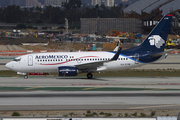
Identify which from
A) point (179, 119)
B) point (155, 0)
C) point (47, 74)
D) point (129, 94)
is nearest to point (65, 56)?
point (47, 74)

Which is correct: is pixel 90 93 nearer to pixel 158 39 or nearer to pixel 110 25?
pixel 158 39

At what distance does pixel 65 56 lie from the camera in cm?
4322

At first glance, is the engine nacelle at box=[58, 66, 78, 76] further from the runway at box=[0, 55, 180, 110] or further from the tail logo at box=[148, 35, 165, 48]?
the tail logo at box=[148, 35, 165, 48]

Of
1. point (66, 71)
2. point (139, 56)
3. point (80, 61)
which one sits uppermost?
point (139, 56)

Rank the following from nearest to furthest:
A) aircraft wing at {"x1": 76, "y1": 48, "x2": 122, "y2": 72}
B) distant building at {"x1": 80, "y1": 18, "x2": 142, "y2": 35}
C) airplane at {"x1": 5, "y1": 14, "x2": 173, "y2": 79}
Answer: aircraft wing at {"x1": 76, "y1": 48, "x2": 122, "y2": 72} < airplane at {"x1": 5, "y1": 14, "x2": 173, "y2": 79} < distant building at {"x1": 80, "y1": 18, "x2": 142, "y2": 35}

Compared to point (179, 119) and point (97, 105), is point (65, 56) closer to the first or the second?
point (97, 105)

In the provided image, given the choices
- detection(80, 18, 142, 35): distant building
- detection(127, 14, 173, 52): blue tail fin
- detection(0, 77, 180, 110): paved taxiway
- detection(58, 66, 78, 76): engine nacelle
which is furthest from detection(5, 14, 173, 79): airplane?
detection(80, 18, 142, 35): distant building

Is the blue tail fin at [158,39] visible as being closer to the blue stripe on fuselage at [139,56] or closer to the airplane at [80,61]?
the airplane at [80,61]

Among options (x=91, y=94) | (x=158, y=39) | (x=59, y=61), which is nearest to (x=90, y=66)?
(x=59, y=61)

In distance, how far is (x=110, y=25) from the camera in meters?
176

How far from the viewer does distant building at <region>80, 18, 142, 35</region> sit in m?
171

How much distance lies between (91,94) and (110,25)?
14731 centimetres

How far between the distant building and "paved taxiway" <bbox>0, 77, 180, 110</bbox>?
13119cm

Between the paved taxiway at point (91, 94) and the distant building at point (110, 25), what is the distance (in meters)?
131
